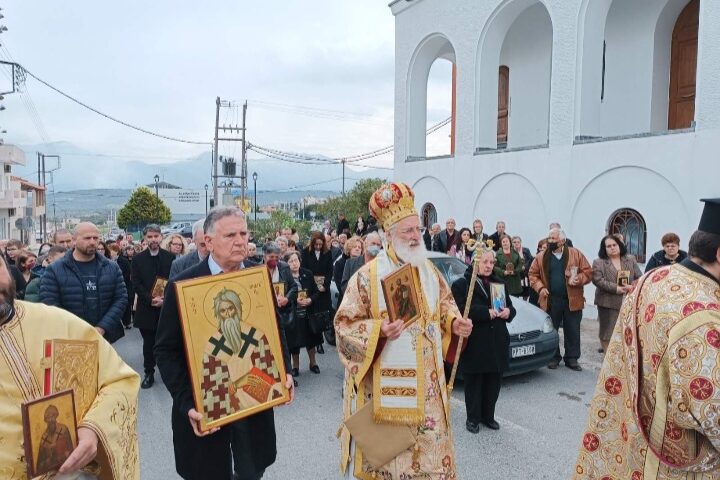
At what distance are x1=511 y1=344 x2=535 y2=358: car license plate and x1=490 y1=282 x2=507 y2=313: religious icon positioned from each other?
1.51m

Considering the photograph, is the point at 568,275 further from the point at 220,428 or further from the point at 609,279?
the point at 220,428

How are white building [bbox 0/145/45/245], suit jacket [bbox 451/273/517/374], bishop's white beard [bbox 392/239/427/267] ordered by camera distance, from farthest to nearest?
white building [bbox 0/145/45/245] → suit jacket [bbox 451/273/517/374] → bishop's white beard [bbox 392/239/427/267]

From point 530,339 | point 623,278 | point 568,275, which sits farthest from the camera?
point 568,275

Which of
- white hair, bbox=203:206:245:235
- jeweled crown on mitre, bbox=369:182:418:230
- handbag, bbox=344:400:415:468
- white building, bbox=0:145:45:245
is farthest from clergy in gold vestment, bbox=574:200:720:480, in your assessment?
white building, bbox=0:145:45:245

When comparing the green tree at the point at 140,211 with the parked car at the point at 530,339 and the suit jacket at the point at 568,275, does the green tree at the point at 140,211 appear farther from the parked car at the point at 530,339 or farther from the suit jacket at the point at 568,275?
the parked car at the point at 530,339

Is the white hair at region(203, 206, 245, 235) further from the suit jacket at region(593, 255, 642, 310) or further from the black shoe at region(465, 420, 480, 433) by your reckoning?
the suit jacket at region(593, 255, 642, 310)

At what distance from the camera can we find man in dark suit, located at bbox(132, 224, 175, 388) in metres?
6.88

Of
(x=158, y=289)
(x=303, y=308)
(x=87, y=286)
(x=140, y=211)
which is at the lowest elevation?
(x=303, y=308)

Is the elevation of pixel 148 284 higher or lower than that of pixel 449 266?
lower

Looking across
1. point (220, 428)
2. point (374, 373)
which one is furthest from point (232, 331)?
point (374, 373)

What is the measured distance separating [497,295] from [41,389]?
4.16 meters

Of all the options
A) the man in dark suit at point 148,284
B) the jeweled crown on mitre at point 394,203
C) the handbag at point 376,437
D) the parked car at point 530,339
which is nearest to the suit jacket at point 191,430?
the handbag at point 376,437

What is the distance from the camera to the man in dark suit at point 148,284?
6.88 m

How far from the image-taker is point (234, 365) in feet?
8.71
